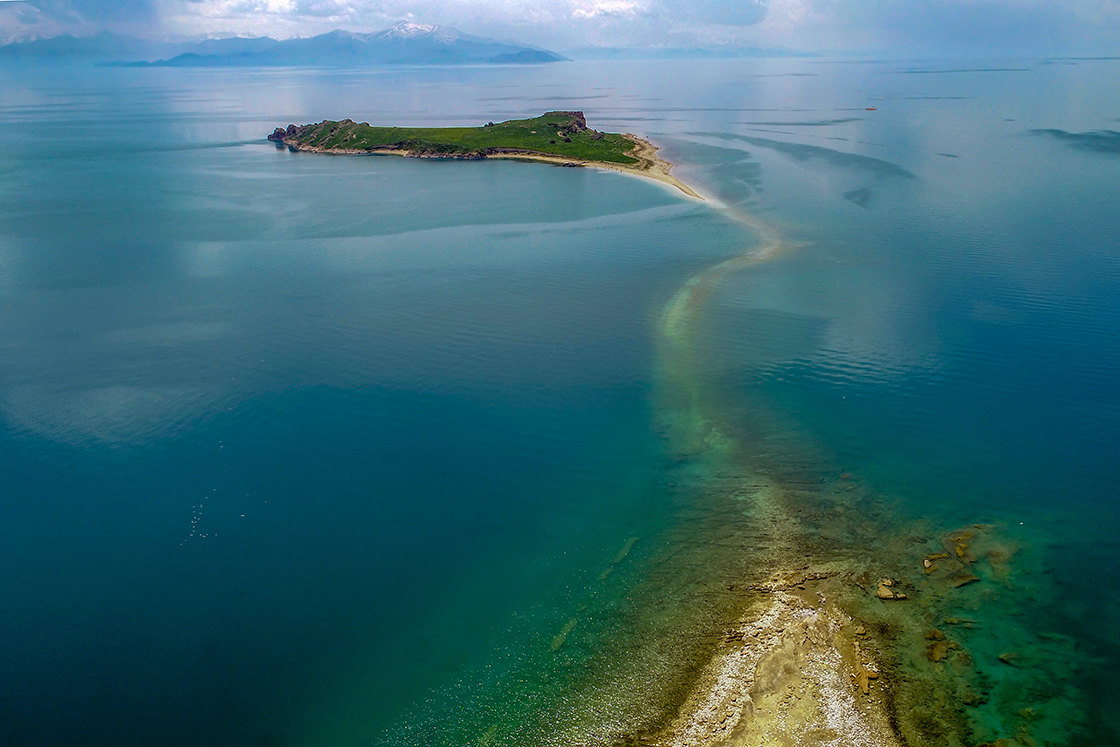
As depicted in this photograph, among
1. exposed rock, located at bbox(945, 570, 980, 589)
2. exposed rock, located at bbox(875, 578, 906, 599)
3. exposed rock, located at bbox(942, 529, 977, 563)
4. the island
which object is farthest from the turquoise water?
the island

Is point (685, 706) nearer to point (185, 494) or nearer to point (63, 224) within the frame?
point (185, 494)

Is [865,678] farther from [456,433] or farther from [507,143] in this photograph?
[507,143]

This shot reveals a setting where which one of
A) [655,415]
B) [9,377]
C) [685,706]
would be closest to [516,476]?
[655,415]

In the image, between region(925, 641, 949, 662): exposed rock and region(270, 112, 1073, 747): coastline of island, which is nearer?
region(270, 112, 1073, 747): coastline of island

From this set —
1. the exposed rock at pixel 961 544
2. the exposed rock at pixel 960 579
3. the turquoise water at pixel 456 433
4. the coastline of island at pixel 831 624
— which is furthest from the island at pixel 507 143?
the exposed rock at pixel 960 579

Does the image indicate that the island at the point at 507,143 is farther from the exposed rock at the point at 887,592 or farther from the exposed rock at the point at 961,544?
the exposed rock at the point at 887,592

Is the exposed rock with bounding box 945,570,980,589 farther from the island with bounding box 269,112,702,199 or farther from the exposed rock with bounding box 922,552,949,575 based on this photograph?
the island with bounding box 269,112,702,199
